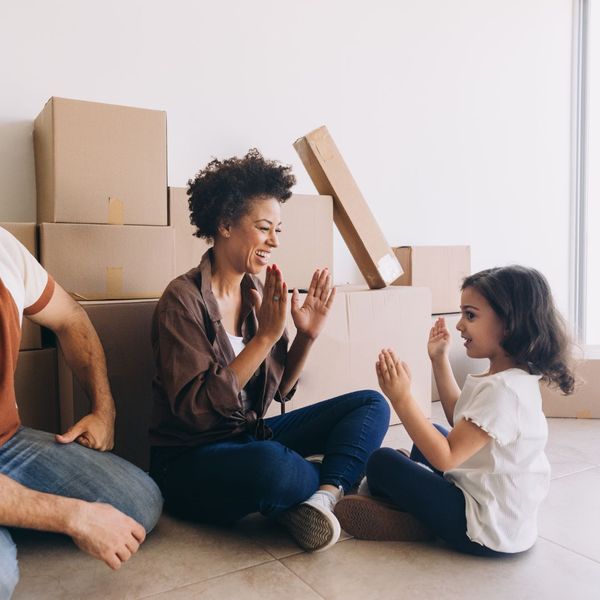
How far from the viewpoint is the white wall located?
196cm

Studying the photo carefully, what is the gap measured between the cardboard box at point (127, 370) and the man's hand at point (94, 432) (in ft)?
0.75

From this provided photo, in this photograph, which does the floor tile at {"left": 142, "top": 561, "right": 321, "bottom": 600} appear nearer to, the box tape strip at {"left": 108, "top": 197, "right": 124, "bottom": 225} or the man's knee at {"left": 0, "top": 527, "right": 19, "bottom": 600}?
the man's knee at {"left": 0, "top": 527, "right": 19, "bottom": 600}

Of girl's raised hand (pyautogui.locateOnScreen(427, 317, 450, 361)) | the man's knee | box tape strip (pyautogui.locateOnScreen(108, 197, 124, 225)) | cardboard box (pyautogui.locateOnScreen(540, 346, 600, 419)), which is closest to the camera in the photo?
the man's knee

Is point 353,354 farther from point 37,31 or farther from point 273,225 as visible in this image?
point 37,31

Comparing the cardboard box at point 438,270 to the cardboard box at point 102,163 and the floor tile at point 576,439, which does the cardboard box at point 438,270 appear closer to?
the floor tile at point 576,439

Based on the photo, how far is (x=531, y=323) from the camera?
3.98 ft

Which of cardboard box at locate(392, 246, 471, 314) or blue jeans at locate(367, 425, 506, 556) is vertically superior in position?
cardboard box at locate(392, 246, 471, 314)

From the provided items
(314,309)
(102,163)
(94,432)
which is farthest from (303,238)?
(94,432)

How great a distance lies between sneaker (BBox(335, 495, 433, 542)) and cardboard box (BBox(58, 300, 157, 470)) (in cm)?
60

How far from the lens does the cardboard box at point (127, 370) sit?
1.53 m

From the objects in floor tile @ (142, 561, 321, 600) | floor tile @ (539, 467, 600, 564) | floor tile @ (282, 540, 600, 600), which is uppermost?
floor tile @ (142, 561, 321, 600)

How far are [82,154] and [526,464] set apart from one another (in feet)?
4.16

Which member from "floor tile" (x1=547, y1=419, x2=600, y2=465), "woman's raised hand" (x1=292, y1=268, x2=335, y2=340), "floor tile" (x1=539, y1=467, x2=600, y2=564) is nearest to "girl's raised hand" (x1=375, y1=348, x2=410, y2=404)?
"woman's raised hand" (x1=292, y1=268, x2=335, y2=340)

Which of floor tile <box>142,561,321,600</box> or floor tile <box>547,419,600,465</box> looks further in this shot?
floor tile <box>547,419,600,465</box>
